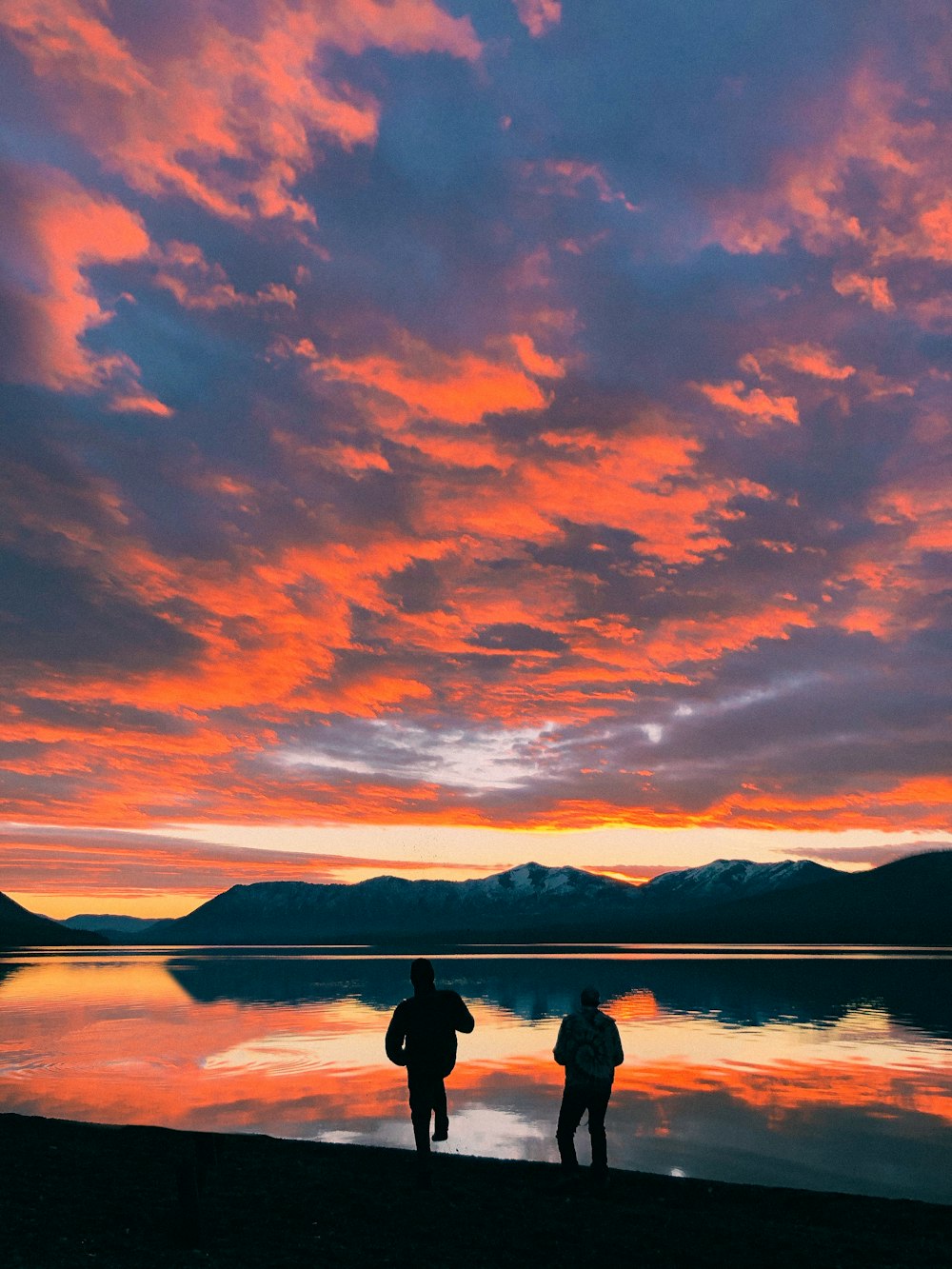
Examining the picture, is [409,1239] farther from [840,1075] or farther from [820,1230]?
[840,1075]

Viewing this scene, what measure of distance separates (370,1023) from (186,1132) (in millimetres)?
26773

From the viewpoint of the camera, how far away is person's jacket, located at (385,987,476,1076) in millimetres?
14773

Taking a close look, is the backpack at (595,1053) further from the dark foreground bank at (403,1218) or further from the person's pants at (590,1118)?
the dark foreground bank at (403,1218)

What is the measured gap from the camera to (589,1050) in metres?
14.6

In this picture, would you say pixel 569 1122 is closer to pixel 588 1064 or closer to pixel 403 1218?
pixel 588 1064

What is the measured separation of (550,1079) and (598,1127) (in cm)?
1499

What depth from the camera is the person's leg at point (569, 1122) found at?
1467 centimetres

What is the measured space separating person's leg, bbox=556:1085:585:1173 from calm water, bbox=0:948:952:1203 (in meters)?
3.80

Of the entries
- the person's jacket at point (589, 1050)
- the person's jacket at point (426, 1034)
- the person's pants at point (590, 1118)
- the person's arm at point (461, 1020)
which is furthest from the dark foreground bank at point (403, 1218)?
the person's arm at point (461, 1020)

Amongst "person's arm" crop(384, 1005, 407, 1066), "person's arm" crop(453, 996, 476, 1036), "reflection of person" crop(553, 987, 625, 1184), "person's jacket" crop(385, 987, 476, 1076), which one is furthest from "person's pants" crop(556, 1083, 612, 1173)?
"person's arm" crop(384, 1005, 407, 1066)

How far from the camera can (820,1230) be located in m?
12.7

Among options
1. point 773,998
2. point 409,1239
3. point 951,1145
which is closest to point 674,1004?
point 773,998

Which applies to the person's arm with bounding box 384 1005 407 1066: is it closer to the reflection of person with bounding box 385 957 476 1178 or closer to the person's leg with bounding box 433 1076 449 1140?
the reflection of person with bounding box 385 957 476 1178

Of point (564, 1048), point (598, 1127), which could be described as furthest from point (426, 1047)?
point (598, 1127)
